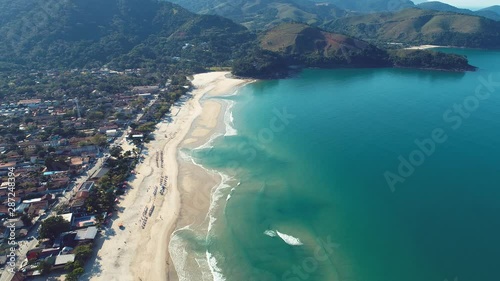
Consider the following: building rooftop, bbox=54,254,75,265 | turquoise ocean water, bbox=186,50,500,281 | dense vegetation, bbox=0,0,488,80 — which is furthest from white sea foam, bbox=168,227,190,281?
dense vegetation, bbox=0,0,488,80

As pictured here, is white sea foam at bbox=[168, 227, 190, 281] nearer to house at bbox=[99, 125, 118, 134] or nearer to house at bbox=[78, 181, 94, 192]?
house at bbox=[78, 181, 94, 192]

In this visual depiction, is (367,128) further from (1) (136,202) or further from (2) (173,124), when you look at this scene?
(1) (136,202)

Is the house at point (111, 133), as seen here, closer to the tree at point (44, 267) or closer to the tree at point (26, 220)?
the tree at point (26, 220)

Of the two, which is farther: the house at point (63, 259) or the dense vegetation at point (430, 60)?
the dense vegetation at point (430, 60)

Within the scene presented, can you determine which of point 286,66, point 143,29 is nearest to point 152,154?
point 286,66
